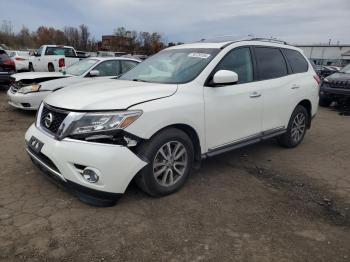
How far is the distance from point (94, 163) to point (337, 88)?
9.75m

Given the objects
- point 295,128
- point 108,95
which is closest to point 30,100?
point 108,95

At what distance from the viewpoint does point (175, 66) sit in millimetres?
4422

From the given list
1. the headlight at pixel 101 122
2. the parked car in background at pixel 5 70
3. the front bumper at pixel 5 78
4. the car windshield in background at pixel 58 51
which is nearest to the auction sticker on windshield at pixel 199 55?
the headlight at pixel 101 122

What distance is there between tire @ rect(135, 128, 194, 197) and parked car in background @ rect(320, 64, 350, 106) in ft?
27.6

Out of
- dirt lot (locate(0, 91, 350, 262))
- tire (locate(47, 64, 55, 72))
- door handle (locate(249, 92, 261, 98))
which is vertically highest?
tire (locate(47, 64, 55, 72))

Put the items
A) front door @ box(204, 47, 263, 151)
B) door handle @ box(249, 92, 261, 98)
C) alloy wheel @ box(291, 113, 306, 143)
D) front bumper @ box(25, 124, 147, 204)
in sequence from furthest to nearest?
alloy wheel @ box(291, 113, 306, 143)
door handle @ box(249, 92, 261, 98)
front door @ box(204, 47, 263, 151)
front bumper @ box(25, 124, 147, 204)

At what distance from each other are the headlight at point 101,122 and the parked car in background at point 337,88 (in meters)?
9.21

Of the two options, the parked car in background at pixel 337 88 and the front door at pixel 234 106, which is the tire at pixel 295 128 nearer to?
the front door at pixel 234 106

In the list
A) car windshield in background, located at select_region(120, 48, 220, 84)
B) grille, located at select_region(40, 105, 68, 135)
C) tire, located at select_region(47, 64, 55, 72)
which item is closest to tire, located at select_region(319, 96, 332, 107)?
car windshield in background, located at select_region(120, 48, 220, 84)

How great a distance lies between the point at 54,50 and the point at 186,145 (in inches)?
594

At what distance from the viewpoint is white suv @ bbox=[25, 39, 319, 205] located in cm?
328

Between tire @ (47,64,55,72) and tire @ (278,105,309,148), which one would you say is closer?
tire @ (278,105,309,148)

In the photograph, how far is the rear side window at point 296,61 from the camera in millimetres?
5766

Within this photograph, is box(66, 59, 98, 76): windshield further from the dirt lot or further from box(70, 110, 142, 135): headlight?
box(70, 110, 142, 135): headlight
